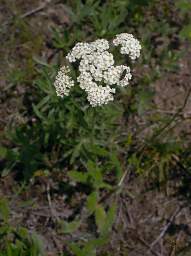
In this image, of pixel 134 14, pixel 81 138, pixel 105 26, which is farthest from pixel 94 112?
pixel 134 14

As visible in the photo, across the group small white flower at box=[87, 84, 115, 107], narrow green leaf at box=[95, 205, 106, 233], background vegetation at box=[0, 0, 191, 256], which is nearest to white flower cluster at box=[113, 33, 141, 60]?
small white flower at box=[87, 84, 115, 107]

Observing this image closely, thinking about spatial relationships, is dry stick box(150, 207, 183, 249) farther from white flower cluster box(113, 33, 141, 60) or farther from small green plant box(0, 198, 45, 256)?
white flower cluster box(113, 33, 141, 60)

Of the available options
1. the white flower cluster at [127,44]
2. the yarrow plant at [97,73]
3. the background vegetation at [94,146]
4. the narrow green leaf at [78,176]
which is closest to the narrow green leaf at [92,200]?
→ the background vegetation at [94,146]

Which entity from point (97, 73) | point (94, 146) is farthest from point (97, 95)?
point (94, 146)

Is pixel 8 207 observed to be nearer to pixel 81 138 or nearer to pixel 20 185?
pixel 20 185

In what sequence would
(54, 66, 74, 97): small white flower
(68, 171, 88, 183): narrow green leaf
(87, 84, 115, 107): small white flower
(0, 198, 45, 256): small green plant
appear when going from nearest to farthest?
(87, 84, 115, 107): small white flower, (54, 66, 74, 97): small white flower, (0, 198, 45, 256): small green plant, (68, 171, 88, 183): narrow green leaf

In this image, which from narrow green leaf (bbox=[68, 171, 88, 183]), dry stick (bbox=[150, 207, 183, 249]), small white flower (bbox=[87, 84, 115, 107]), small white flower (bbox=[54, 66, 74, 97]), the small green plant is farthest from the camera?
dry stick (bbox=[150, 207, 183, 249])
